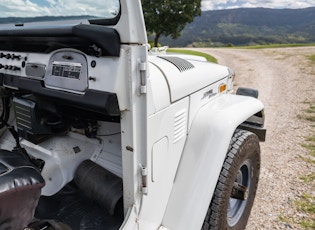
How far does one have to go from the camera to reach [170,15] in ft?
80.0

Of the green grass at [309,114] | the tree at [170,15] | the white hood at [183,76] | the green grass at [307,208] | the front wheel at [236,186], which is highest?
the tree at [170,15]

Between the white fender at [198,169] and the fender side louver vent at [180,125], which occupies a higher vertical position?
the fender side louver vent at [180,125]

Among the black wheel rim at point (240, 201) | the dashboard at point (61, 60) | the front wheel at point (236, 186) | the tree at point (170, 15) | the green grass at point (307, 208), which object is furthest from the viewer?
the tree at point (170, 15)

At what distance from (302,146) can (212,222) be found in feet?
9.91

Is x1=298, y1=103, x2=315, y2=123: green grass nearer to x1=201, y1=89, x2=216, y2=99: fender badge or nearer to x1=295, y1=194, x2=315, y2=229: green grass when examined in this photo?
x1=295, y1=194, x2=315, y2=229: green grass

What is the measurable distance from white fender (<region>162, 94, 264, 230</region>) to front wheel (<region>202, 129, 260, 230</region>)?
0.21 m

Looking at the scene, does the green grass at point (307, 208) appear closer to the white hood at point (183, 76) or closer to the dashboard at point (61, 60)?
the white hood at point (183, 76)

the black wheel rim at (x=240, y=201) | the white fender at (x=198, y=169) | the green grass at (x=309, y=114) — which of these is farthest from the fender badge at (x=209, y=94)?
the green grass at (x=309, y=114)

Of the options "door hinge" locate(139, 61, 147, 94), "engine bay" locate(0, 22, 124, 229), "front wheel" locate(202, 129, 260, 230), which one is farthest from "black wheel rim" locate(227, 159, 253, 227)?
"door hinge" locate(139, 61, 147, 94)

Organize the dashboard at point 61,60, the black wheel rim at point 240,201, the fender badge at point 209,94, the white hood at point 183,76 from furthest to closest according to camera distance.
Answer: the black wheel rim at point 240,201
the fender badge at point 209,94
the white hood at point 183,76
the dashboard at point 61,60

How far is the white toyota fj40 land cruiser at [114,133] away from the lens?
1.38 m

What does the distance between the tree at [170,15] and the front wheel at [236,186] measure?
1972 centimetres

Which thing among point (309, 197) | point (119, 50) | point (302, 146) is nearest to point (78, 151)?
point (119, 50)

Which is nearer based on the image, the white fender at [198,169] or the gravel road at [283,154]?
the white fender at [198,169]
